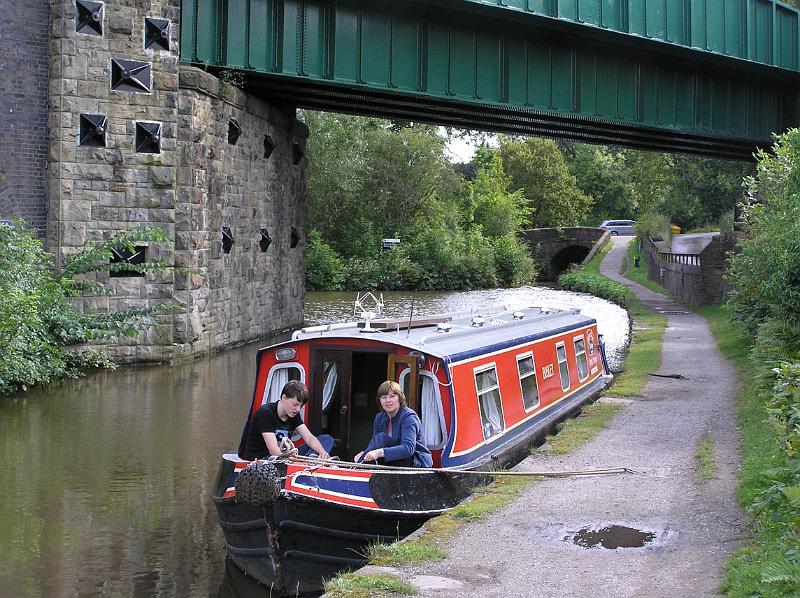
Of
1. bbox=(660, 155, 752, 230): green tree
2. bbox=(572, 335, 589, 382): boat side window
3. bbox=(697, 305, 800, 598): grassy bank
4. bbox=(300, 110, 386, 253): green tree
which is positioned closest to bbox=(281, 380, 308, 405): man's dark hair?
bbox=(697, 305, 800, 598): grassy bank

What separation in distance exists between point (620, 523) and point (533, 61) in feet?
65.1

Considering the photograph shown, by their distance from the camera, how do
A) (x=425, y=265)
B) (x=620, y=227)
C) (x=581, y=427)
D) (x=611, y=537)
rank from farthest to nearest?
(x=620, y=227) < (x=425, y=265) < (x=581, y=427) < (x=611, y=537)

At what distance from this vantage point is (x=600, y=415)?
14.2m

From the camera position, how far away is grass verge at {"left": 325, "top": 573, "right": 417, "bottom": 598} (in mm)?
6820

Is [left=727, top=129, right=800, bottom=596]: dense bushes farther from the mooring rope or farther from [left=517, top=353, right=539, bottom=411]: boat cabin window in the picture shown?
[left=517, top=353, right=539, bottom=411]: boat cabin window

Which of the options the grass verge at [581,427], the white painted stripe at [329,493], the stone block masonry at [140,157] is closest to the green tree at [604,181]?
the stone block masonry at [140,157]

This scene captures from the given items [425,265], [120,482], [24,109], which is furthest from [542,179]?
[120,482]

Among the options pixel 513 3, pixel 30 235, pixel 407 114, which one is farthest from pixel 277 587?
pixel 407 114

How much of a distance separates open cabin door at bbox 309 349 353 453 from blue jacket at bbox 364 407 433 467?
32.1 inches

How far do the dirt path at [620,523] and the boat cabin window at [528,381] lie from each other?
93 centimetres

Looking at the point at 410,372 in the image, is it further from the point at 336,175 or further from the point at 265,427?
the point at 336,175

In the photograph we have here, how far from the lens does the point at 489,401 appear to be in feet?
37.4

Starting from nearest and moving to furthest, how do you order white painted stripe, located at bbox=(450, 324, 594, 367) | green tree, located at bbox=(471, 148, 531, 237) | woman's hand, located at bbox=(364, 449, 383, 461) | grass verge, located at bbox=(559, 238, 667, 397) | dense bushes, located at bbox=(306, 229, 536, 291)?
woman's hand, located at bbox=(364, 449, 383, 461) < white painted stripe, located at bbox=(450, 324, 594, 367) < grass verge, located at bbox=(559, 238, 667, 397) < dense bushes, located at bbox=(306, 229, 536, 291) < green tree, located at bbox=(471, 148, 531, 237)

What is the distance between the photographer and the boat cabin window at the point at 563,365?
1456 cm
